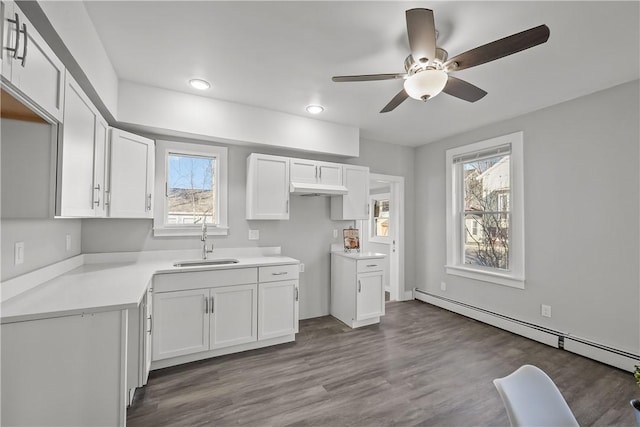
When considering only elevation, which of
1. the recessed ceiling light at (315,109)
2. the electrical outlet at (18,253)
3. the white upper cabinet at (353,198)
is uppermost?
the recessed ceiling light at (315,109)

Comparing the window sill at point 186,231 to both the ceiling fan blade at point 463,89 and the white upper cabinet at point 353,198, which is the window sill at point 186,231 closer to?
the white upper cabinet at point 353,198

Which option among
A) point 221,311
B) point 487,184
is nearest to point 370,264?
point 221,311

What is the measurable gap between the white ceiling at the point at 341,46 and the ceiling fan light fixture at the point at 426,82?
1.21ft

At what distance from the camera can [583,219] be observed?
9.54ft

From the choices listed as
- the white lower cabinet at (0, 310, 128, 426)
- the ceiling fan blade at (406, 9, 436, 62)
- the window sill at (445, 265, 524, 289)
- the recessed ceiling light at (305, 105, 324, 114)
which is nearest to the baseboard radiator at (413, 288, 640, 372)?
the window sill at (445, 265, 524, 289)

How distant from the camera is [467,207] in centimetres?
418

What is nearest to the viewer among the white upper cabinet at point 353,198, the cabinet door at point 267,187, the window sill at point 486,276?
the cabinet door at point 267,187

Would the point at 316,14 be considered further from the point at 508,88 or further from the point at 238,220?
the point at 238,220

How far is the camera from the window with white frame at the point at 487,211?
3.49 metres

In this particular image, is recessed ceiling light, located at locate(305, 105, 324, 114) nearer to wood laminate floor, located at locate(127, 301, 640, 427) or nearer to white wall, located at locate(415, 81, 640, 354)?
white wall, located at locate(415, 81, 640, 354)

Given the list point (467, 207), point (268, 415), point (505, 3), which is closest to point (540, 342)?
point (467, 207)

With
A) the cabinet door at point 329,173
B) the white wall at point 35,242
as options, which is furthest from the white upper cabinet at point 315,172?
the white wall at point 35,242

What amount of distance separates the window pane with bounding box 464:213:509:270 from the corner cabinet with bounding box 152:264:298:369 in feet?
8.67

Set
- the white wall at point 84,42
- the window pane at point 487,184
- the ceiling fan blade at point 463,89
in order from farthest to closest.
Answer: the window pane at point 487,184, the ceiling fan blade at point 463,89, the white wall at point 84,42
